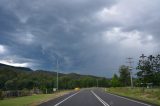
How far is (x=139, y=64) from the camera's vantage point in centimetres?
13675

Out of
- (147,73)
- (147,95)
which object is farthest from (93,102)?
(147,73)

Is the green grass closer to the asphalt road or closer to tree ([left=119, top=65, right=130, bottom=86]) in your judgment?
the asphalt road

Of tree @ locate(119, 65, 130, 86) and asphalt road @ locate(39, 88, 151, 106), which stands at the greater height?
tree @ locate(119, 65, 130, 86)

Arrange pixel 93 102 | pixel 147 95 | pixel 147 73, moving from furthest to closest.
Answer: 1. pixel 147 73
2. pixel 147 95
3. pixel 93 102

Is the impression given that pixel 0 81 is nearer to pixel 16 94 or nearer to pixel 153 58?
pixel 153 58

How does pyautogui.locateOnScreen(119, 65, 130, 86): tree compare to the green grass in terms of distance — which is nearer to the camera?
the green grass

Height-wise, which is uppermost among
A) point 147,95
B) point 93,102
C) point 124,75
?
point 124,75

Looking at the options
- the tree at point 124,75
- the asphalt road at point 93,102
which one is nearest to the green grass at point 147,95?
the asphalt road at point 93,102

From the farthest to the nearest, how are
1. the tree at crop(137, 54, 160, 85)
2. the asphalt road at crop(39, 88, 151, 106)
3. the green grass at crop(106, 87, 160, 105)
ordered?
the tree at crop(137, 54, 160, 85) → the green grass at crop(106, 87, 160, 105) → the asphalt road at crop(39, 88, 151, 106)

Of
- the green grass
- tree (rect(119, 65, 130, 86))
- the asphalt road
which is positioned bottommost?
the asphalt road

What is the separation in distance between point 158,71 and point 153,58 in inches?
273

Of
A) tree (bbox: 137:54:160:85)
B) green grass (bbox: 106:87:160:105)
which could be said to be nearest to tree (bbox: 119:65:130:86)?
tree (bbox: 137:54:160:85)

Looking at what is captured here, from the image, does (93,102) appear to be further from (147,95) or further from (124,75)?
(124,75)

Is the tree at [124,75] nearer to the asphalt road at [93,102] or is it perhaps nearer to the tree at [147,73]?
the tree at [147,73]
